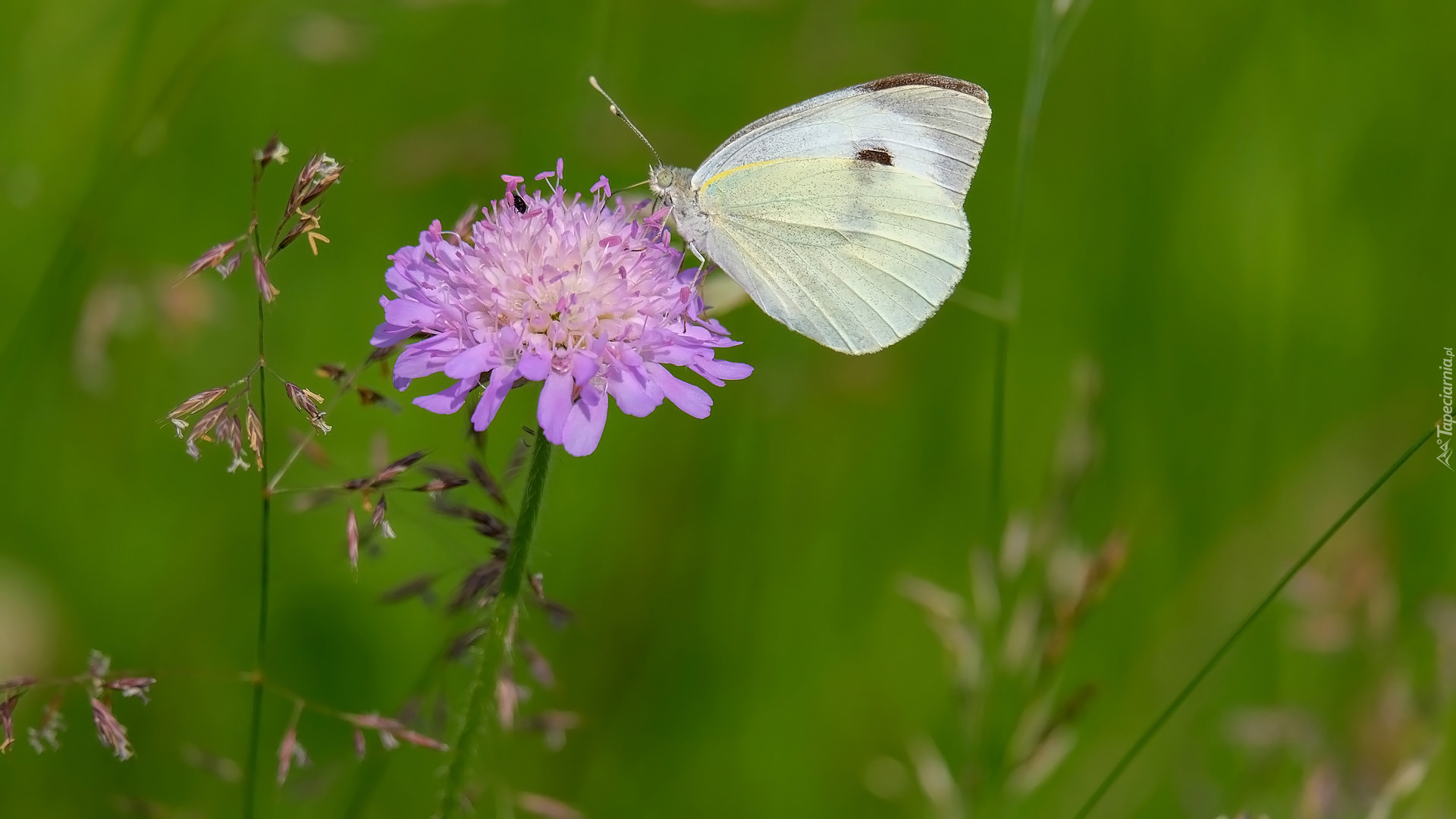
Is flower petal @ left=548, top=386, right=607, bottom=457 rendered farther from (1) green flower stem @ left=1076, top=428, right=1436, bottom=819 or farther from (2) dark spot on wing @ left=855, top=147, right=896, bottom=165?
(2) dark spot on wing @ left=855, top=147, right=896, bottom=165

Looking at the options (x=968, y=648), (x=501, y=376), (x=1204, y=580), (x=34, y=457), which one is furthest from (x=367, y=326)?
(x=1204, y=580)

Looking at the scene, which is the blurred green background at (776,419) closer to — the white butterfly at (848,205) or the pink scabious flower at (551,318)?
the white butterfly at (848,205)

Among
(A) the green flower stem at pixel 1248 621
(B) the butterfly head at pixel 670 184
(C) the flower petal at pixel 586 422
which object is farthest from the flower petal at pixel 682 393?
(A) the green flower stem at pixel 1248 621

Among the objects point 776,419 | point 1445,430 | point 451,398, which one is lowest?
point 776,419

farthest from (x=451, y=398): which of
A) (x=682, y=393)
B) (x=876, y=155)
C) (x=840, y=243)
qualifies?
(x=876, y=155)

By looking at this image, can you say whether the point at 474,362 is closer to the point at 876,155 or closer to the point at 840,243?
the point at 840,243

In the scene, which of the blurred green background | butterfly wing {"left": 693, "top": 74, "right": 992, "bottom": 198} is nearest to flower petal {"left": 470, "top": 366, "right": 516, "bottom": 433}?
the blurred green background
